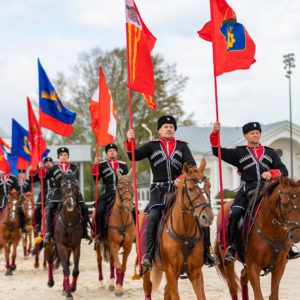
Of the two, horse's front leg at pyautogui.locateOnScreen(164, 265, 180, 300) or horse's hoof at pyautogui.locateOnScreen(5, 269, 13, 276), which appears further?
horse's hoof at pyautogui.locateOnScreen(5, 269, 13, 276)

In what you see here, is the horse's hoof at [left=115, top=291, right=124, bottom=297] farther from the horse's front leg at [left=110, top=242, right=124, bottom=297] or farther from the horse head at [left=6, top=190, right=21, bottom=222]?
the horse head at [left=6, top=190, right=21, bottom=222]

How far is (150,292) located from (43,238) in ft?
15.0

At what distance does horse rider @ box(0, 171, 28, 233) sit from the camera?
A: 1934 cm

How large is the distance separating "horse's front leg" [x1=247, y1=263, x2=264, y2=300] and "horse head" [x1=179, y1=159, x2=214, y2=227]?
1335mm

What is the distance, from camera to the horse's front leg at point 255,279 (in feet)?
29.2

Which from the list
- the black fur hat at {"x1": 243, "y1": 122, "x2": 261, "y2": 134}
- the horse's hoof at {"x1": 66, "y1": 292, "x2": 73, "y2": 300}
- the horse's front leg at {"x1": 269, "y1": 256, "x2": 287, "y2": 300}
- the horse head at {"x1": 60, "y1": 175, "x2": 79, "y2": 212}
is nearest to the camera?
the horse's front leg at {"x1": 269, "y1": 256, "x2": 287, "y2": 300}

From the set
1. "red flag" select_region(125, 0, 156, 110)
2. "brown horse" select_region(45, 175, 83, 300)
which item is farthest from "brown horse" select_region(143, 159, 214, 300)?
"brown horse" select_region(45, 175, 83, 300)

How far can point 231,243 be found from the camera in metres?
9.84

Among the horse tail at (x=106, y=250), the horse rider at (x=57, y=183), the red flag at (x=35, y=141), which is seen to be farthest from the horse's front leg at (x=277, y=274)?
the red flag at (x=35, y=141)

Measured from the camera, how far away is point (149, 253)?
9.55 metres

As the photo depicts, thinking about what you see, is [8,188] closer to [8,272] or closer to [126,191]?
[8,272]

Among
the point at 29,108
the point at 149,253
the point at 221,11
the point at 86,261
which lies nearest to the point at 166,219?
the point at 149,253

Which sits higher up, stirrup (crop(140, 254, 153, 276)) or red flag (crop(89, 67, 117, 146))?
red flag (crop(89, 67, 117, 146))

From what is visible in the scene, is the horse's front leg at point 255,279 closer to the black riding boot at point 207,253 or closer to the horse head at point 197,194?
the black riding boot at point 207,253
